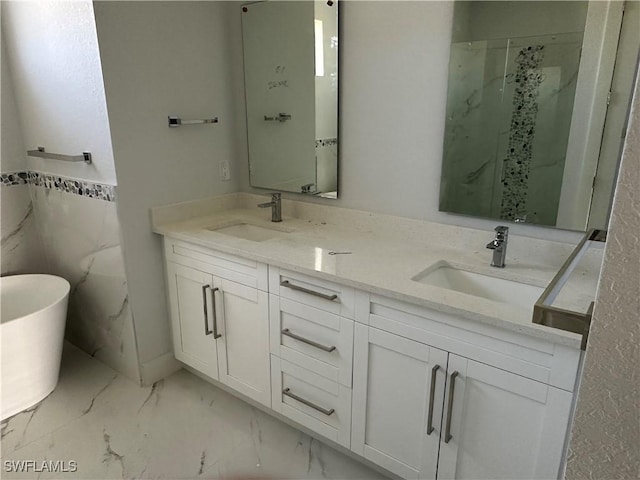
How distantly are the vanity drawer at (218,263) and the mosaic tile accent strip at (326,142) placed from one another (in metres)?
0.71

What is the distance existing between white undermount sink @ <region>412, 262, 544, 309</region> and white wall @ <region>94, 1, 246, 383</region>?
1.36 meters

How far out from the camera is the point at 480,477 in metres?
1.40

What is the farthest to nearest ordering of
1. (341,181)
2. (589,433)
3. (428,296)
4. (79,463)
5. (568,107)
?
(341,181)
(79,463)
(568,107)
(428,296)
(589,433)

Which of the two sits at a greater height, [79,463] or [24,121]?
[24,121]

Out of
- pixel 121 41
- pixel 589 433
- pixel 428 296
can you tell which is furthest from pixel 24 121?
pixel 589 433

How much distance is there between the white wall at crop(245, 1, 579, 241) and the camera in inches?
69.8

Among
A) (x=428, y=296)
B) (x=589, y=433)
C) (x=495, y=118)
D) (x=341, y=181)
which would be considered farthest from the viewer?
(x=341, y=181)

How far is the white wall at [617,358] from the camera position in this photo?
42 cm

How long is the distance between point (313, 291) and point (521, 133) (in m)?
0.96

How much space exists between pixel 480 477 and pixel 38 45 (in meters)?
2.68

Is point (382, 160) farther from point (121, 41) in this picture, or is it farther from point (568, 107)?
point (121, 41)

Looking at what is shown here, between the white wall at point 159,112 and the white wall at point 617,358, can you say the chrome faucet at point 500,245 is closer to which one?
the white wall at point 617,358

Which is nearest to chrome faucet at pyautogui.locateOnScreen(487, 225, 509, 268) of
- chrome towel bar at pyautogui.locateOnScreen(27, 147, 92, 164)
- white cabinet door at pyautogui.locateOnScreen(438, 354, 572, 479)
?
white cabinet door at pyautogui.locateOnScreen(438, 354, 572, 479)

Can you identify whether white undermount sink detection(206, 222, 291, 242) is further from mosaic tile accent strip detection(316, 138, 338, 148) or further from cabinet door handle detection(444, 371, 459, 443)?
→ cabinet door handle detection(444, 371, 459, 443)
